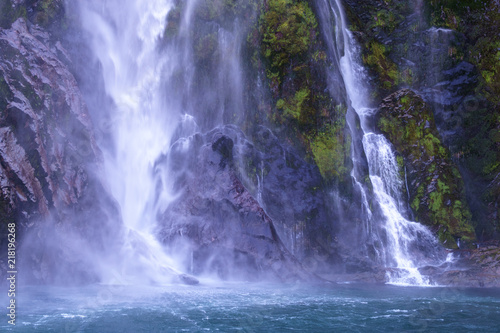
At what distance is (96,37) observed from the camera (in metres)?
28.8

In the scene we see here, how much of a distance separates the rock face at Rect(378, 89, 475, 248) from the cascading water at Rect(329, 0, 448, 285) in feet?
2.33

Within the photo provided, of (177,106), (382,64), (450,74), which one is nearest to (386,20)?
(382,64)

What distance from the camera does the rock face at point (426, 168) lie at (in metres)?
25.9

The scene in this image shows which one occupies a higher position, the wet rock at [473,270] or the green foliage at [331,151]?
the green foliage at [331,151]

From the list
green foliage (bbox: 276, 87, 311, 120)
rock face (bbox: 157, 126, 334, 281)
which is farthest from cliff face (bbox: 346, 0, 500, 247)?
rock face (bbox: 157, 126, 334, 281)

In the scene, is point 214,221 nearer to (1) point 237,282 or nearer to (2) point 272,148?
(1) point 237,282

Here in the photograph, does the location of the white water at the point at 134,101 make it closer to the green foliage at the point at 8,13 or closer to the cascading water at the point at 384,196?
the green foliage at the point at 8,13

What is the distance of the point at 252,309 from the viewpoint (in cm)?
1548

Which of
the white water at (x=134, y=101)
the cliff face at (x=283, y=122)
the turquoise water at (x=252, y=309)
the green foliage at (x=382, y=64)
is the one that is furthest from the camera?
the green foliage at (x=382, y=64)

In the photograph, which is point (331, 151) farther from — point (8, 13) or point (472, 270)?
point (8, 13)

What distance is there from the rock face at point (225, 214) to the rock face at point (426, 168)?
6.48 meters

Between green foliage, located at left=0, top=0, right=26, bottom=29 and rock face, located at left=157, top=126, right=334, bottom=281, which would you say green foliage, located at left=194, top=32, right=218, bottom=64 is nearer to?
rock face, located at left=157, top=126, right=334, bottom=281

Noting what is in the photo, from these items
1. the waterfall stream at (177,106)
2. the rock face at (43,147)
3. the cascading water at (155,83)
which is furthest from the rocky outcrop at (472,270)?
the rock face at (43,147)

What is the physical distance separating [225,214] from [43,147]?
32.1 ft
